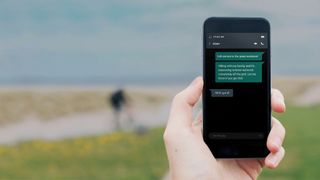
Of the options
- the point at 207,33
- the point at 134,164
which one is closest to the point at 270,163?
the point at 207,33

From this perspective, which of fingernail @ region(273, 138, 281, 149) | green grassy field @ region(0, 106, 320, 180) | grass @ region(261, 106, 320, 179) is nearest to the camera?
fingernail @ region(273, 138, 281, 149)

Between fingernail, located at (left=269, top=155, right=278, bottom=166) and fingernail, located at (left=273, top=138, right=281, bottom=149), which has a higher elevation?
fingernail, located at (left=273, top=138, right=281, bottom=149)

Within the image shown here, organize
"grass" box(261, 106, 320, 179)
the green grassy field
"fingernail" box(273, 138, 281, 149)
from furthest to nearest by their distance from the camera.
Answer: the green grassy field < "grass" box(261, 106, 320, 179) < "fingernail" box(273, 138, 281, 149)

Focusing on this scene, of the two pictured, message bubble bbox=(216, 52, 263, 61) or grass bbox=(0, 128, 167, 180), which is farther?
grass bbox=(0, 128, 167, 180)

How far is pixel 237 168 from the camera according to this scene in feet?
2.92

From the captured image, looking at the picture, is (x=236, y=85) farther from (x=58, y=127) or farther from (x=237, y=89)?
(x=58, y=127)

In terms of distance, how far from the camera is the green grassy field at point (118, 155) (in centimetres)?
472

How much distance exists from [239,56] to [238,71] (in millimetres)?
21

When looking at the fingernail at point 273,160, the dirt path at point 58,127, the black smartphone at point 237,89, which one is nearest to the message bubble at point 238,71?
the black smartphone at point 237,89

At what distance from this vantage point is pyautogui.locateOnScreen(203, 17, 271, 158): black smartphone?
2.88 ft

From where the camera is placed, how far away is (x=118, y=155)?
484 centimetres

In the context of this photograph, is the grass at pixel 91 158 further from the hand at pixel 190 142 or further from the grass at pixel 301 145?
A: the hand at pixel 190 142

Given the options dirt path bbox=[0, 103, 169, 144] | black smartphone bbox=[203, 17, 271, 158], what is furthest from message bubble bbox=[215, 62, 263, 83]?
dirt path bbox=[0, 103, 169, 144]

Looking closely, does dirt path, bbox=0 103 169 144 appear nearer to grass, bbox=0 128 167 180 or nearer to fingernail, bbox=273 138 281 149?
grass, bbox=0 128 167 180
